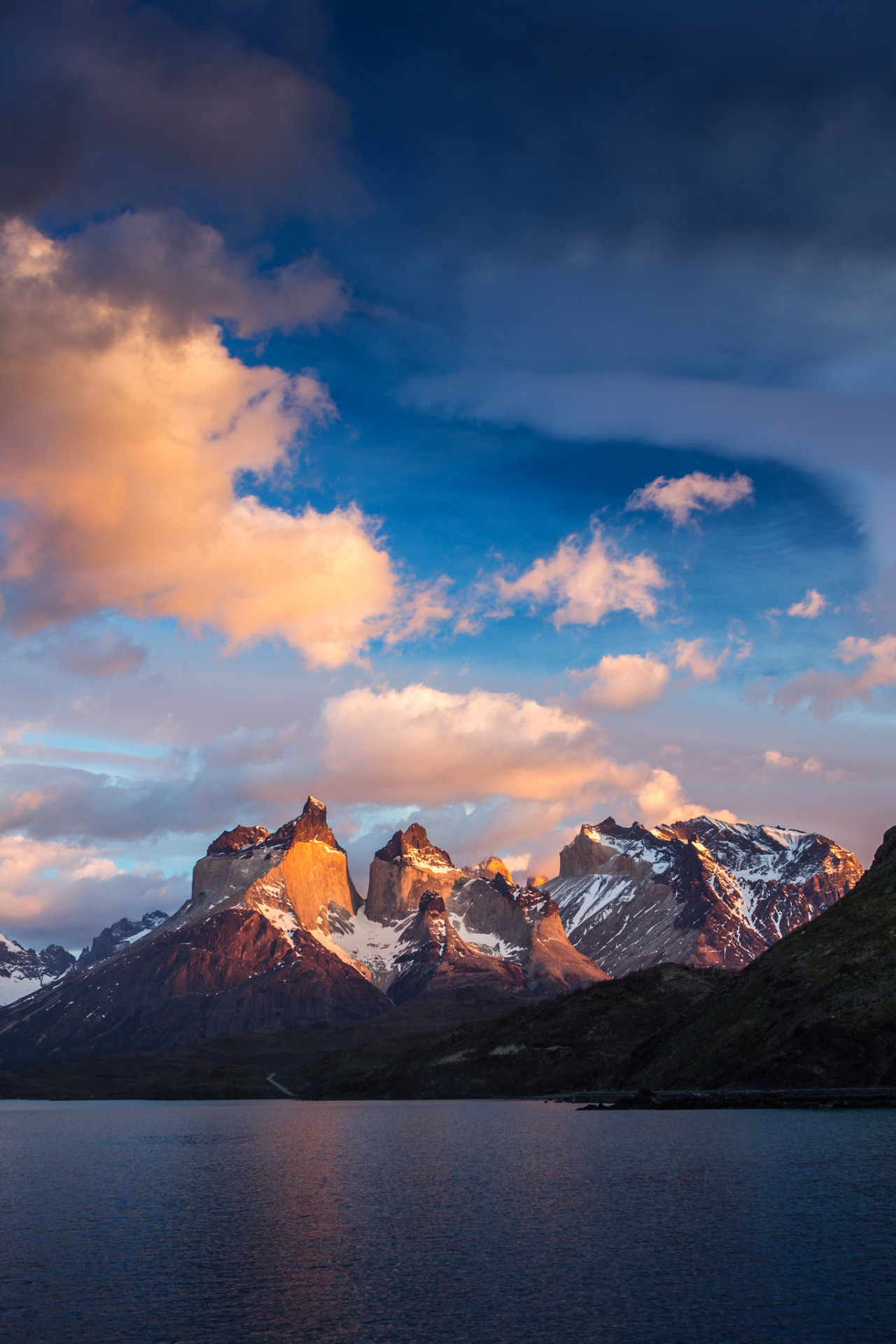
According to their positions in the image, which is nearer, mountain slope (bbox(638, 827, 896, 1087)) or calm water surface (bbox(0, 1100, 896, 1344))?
calm water surface (bbox(0, 1100, 896, 1344))

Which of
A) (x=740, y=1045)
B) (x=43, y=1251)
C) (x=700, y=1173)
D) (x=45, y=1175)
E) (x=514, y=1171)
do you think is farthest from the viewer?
(x=740, y=1045)

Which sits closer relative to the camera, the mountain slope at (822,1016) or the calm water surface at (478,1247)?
the calm water surface at (478,1247)

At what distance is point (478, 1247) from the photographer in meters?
55.5

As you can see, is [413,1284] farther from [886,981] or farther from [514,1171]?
[886,981]

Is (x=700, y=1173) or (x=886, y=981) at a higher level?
(x=886, y=981)

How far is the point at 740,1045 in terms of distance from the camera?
17962 cm

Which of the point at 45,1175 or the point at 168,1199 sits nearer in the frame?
the point at 168,1199

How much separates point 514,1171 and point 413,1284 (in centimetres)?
4804

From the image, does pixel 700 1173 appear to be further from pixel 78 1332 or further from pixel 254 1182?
pixel 78 1332

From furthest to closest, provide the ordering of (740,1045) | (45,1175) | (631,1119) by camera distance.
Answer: (740,1045) < (631,1119) < (45,1175)

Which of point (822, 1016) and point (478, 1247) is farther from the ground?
point (822, 1016)

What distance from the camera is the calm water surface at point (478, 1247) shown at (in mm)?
40406

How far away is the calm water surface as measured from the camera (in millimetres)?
40406

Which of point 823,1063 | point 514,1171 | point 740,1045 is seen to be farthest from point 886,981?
point 514,1171
